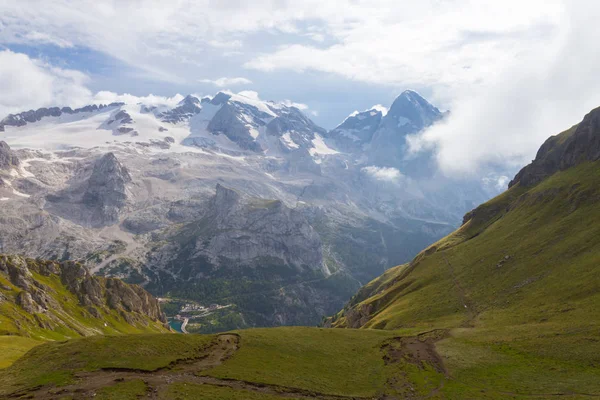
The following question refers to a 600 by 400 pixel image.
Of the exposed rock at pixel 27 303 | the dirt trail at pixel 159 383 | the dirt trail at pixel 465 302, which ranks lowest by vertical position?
the exposed rock at pixel 27 303

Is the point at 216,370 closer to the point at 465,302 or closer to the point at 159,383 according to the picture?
the point at 159,383

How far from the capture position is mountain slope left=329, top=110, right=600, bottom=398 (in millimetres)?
75312

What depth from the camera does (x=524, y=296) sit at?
389 feet

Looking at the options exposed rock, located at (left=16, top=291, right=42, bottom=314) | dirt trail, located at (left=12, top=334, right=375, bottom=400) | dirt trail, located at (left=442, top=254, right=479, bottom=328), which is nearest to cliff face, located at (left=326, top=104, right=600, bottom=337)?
dirt trail, located at (left=442, top=254, right=479, bottom=328)

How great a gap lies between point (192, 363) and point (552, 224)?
13919 cm

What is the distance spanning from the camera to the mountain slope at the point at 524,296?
75.3 m

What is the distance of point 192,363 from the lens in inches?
2844

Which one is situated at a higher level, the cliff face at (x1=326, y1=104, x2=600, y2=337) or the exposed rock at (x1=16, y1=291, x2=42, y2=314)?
the cliff face at (x1=326, y1=104, x2=600, y2=337)

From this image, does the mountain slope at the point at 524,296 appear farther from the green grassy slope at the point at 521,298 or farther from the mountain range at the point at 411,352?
the mountain range at the point at 411,352

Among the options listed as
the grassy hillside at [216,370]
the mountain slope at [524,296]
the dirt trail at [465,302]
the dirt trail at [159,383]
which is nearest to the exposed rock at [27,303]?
the grassy hillside at [216,370]

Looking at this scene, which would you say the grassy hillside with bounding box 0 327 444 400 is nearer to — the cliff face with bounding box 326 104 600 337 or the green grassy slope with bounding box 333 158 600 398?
the green grassy slope with bounding box 333 158 600 398

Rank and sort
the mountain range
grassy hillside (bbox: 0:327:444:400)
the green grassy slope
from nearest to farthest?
1. grassy hillside (bbox: 0:327:444:400)
2. the mountain range
3. the green grassy slope

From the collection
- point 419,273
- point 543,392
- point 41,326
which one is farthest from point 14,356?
point 419,273

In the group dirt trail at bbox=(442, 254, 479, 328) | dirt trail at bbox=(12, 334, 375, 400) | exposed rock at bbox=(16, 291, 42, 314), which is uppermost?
dirt trail at bbox=(442, 254, 479, 328)
